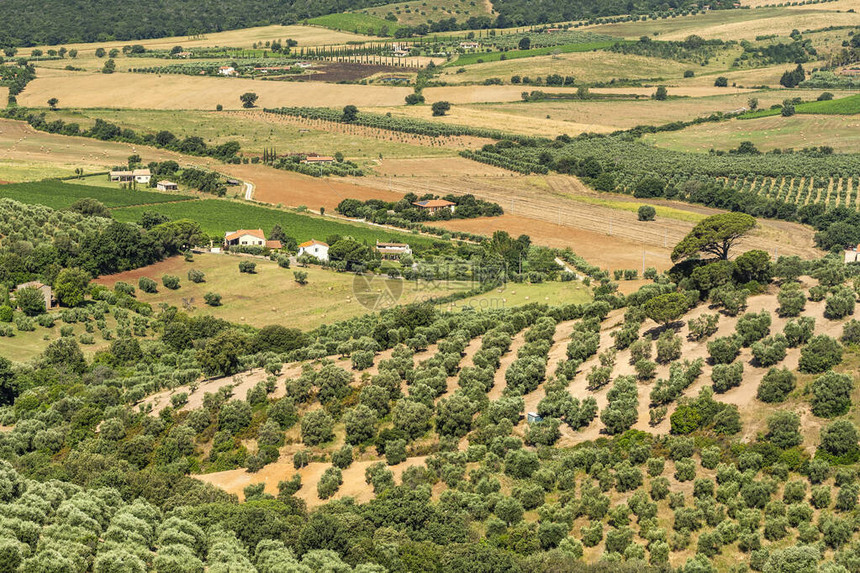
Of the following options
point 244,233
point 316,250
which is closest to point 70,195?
point 244,233

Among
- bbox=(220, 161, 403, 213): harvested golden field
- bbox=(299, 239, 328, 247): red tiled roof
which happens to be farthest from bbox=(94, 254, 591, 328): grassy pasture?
bbox=(220, 161, 403, 213): harvested golden field

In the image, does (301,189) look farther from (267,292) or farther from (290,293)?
(290,293)

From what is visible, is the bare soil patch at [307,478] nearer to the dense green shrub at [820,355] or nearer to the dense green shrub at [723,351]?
the dense green shrub at [723,351]

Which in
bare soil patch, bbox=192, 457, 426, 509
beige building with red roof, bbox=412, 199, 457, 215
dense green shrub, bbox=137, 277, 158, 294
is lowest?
bare soil patch, bbox=192, 457, 426, 509

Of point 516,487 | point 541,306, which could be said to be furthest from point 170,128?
point 516,487

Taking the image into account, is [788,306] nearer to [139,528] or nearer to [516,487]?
[516,487]

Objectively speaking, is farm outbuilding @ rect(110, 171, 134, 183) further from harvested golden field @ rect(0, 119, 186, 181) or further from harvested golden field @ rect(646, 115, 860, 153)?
harvested golden field @ rect(646, 115, 860, 153)
